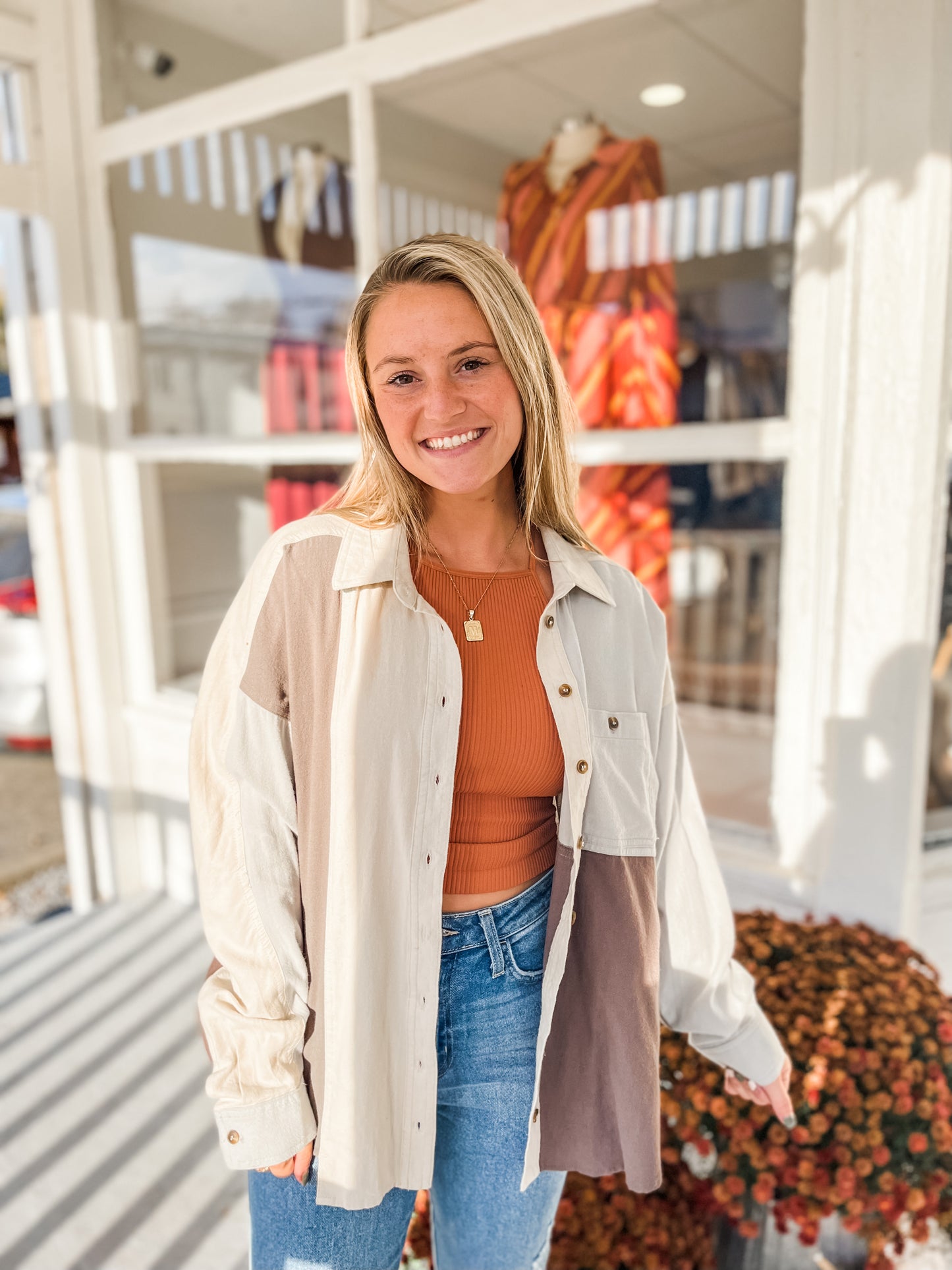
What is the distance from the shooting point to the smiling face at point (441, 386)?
105 cm

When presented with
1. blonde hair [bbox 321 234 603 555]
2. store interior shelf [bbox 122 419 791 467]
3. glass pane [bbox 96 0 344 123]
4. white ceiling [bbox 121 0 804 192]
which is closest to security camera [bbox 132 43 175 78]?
glass pane [bbox 96 0 344 123]

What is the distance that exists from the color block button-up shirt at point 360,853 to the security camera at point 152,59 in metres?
2.45

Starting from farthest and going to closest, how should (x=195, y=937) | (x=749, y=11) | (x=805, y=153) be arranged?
(x=195, y=937) < (x=749, y=11) < (x=805, y=153)

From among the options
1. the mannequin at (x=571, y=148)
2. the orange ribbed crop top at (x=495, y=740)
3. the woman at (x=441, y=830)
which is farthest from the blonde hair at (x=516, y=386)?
the mannequin at (x=571, y=148)

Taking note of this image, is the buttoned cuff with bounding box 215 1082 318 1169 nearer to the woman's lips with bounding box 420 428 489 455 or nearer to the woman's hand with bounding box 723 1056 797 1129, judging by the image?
the woman's hand with bounding box 723 1056 797 1129

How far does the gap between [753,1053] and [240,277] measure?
9.21 feet

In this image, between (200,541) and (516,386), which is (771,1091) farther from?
(200,541)

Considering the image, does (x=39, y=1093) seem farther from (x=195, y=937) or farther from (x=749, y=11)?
(x=749, y=11)

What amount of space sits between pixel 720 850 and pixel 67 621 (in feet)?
7.77

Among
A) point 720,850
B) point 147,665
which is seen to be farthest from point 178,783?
point 720,850

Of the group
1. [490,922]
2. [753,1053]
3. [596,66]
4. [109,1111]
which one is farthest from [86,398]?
[753,1053]

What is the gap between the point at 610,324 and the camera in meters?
2.34

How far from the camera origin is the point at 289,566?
105cm

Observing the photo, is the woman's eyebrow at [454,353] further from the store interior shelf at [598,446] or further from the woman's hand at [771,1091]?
the woman's hand at [771,1091]
